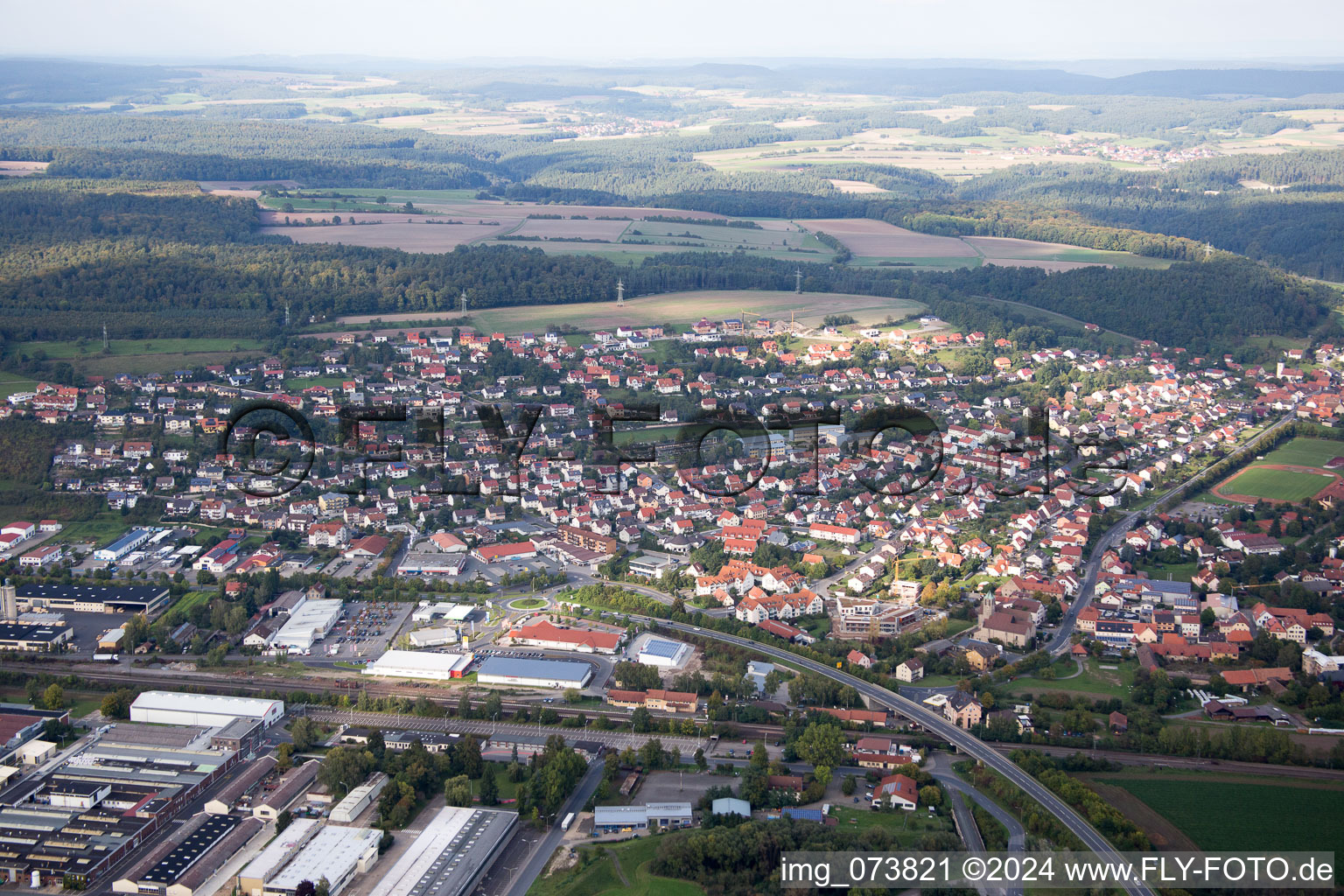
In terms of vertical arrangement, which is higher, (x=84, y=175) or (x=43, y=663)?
(x=84, y=175)

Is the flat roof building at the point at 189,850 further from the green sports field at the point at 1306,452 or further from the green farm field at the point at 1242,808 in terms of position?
the green sports field at the point at 1306,452

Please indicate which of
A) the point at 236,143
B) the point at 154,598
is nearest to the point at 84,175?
the point at 236,143

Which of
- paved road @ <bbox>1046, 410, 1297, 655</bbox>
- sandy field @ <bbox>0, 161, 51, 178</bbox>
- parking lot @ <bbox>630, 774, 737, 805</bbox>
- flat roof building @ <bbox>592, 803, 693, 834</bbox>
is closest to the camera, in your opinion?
flat roof building @ <bbox>592, 803, 693, 834</bbox>

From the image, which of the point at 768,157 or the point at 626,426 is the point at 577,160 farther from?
the point at 626,426

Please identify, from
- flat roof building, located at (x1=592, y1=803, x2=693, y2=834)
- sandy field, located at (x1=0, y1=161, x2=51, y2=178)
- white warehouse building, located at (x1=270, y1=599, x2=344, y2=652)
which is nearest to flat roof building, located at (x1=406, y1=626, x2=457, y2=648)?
white warehouse building, located at (x1=270, y1=599, x2=344, y2=652)

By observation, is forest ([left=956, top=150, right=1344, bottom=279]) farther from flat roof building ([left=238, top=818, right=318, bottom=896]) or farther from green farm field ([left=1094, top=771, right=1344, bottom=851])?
flat roof building ([left=238, top=818, right=318, bottom=896])

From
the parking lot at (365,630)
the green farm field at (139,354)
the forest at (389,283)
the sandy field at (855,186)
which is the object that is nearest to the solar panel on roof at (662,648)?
the parking lot at (365,630)
